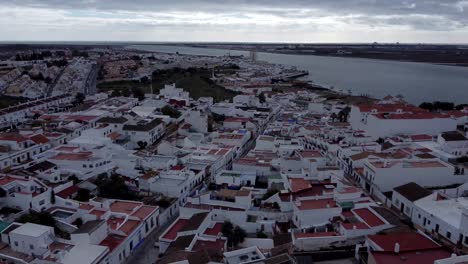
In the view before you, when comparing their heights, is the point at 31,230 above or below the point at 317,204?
below

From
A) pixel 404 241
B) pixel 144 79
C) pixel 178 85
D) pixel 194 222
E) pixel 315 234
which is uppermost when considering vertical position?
pixel 144 79

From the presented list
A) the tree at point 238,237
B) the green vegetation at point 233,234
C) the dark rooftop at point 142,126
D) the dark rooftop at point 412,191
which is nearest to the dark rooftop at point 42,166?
the dark rooftop at point 142,126

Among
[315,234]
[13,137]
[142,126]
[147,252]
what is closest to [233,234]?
[315,234]

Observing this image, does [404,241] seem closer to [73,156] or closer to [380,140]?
[380,140]

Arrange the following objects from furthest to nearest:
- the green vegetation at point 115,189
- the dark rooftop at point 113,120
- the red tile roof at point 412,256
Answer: the dark rooftop at point 113,120, the green vegetation at point 115,189, the red tile roof at point 412,256

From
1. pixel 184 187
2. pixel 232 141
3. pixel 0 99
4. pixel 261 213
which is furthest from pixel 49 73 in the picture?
pixel 261 213

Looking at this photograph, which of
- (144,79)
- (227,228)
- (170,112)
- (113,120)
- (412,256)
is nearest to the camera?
(412,256)

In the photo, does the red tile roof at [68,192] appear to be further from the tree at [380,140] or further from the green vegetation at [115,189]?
the tree at [380,140]
